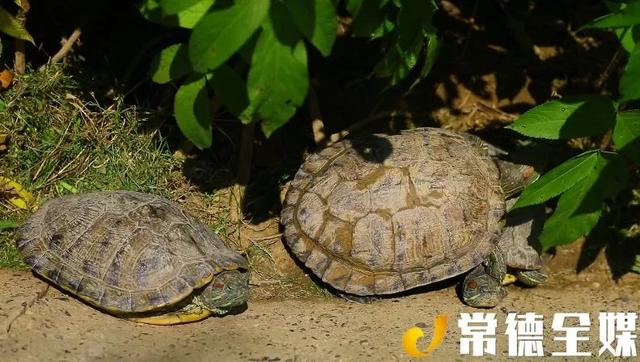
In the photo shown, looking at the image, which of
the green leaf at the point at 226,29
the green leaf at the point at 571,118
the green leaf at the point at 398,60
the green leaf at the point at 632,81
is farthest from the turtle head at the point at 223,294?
the green leaf at the point at 632,81

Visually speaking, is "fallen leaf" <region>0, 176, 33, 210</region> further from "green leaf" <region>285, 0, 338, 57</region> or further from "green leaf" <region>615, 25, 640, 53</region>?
"green leaf" <region>615, 25, 640, 53</region>

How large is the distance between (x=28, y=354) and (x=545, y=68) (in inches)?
178

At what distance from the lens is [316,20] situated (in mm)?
2887

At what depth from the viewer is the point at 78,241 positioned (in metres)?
4.57

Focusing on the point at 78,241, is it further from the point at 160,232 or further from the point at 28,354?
the point at 28,354

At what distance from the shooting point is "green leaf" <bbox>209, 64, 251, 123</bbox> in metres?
3.38

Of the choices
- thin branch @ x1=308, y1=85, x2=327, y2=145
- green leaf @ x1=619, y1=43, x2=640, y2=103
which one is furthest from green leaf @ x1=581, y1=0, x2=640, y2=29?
thin branch @ x1=308, y1=85, x2=327, y2=145

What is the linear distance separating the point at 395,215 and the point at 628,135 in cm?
158

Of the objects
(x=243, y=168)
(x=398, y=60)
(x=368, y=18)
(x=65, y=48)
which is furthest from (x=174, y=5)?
(x=65, y=48)

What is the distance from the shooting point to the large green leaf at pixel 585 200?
3895 mm

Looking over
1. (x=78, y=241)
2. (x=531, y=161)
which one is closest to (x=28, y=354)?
(x=78, y=241)

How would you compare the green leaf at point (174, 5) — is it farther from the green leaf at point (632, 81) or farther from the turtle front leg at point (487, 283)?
the turtle front leg at point (487, 283)

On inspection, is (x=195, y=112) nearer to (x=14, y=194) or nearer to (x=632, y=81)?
(x=632, y=81)

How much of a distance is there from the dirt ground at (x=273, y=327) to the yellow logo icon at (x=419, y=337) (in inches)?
1.4
